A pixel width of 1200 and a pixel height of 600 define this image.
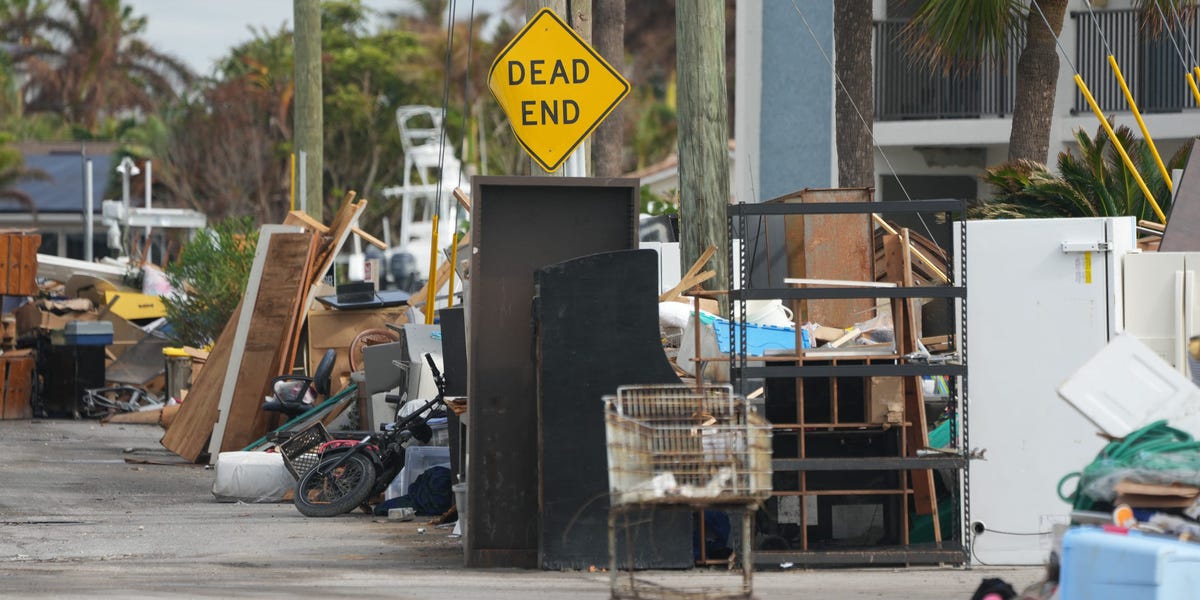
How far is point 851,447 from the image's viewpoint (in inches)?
368

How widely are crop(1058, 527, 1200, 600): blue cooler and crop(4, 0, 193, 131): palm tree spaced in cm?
7194

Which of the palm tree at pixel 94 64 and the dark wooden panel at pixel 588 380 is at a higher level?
the palm tree at pixel 94 64

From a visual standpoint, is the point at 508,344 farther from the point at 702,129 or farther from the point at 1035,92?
the point at 1035,92

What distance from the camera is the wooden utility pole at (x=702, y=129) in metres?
12.8

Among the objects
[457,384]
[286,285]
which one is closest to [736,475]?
[457,384]

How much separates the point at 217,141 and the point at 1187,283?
182 ft

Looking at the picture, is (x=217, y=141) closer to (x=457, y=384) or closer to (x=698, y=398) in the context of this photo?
(x=457, y=384)

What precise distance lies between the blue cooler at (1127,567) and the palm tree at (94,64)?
71.9m

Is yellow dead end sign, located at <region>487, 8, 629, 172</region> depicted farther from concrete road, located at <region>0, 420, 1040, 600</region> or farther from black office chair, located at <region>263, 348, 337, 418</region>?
black office chair, located at <region>263, 348, 337, 418</region>

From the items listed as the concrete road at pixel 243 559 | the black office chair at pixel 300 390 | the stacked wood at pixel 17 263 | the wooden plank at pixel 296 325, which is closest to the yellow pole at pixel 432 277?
the black office chair at pixel 300 390

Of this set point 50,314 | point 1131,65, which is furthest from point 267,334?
point 1131,65

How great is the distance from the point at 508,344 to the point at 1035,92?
34.0 ft

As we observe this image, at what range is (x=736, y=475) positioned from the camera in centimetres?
683

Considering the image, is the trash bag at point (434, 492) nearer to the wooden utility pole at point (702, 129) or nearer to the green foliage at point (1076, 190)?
the wooden utility pole at point (702, 129)
